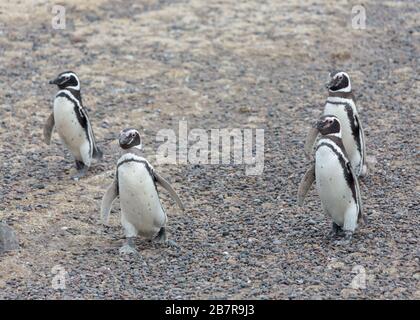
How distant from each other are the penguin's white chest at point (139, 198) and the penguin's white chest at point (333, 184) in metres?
1.17

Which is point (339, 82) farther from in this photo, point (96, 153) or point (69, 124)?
point (69, 124)

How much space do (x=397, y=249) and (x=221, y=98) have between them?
158 inches

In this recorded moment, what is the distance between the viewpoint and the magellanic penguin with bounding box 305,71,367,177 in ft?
25.7

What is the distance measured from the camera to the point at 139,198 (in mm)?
6660

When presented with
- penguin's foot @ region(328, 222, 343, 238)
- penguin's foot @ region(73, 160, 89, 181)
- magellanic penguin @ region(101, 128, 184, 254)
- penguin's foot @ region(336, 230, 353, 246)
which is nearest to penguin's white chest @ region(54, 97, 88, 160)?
penguin's foot @ region(73, 160, 89, 181)

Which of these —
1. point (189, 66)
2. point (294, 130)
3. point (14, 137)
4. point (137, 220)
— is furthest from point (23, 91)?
point (137, 220)

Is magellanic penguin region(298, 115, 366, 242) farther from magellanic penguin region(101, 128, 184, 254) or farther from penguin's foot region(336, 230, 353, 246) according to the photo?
magellanic penguin region(101, 128, 184, 254)

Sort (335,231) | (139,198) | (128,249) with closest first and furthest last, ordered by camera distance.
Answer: (128,249) → (139,198) → (335,231)

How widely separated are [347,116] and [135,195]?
2152 millimetres

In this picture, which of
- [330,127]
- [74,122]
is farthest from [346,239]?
[74,122]

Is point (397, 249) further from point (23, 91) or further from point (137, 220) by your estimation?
point (23, 91)

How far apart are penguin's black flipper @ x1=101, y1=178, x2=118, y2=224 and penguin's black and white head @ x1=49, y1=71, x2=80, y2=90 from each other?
1.78 metres

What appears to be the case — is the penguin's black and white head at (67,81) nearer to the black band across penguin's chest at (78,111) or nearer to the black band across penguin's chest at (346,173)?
the black band across penguin's chest at (78,111)

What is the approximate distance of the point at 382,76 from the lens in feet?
34.6
